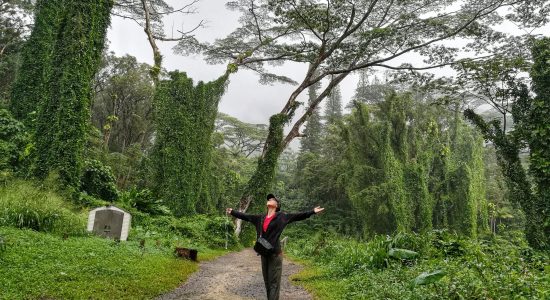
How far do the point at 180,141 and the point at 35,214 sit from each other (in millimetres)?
11405

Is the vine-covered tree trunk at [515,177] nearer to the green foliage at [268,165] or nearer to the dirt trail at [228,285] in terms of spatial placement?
the dirt trail at [228,285]

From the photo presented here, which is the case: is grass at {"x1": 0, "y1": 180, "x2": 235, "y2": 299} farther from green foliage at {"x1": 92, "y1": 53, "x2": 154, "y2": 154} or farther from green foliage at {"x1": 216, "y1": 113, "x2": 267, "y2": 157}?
green foliage at {"x1": 216, "y1": 113, "x2": 267, "y2": 157}

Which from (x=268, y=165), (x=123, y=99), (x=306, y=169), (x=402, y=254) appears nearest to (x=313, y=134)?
(x=306, y=169)

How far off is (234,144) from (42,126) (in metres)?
35.2

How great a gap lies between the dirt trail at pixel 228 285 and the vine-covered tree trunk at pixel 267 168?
742cm

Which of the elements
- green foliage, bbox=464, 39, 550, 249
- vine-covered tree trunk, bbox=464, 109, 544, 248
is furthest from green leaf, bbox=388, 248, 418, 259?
vine-covered tree trunk, bbox=464, 109, 544, 248

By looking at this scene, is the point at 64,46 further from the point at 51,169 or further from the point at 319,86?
the point at 319,86

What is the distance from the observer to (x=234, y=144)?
47.2 metres

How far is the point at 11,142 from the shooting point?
1249 cm

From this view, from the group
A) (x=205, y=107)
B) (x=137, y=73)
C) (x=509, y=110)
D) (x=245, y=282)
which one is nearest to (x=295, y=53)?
(x=205, y=107)

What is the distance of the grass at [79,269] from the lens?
4.62m

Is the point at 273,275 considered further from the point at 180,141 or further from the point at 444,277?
the point at 180,141

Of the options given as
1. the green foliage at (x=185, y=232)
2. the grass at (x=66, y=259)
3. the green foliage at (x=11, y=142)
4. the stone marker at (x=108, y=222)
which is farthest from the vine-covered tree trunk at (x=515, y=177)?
the green foliage at (x=11, y=142)

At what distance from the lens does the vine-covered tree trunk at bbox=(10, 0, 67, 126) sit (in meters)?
17.3
